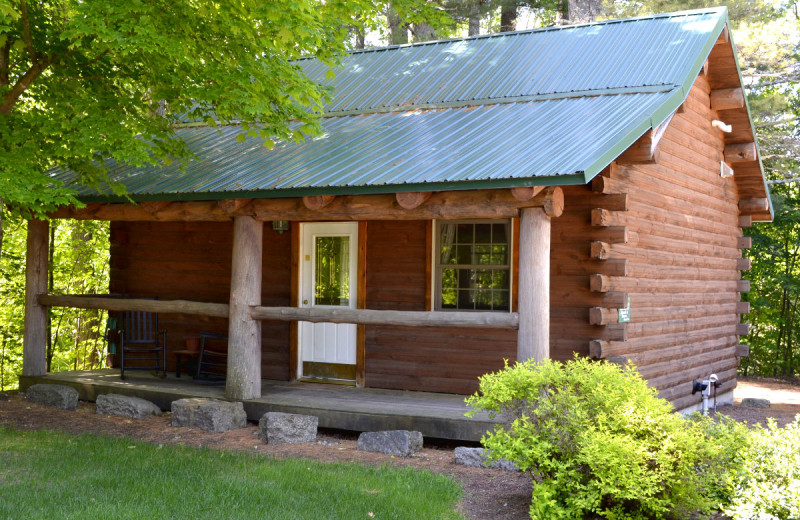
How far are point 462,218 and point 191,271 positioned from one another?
4.53 metres

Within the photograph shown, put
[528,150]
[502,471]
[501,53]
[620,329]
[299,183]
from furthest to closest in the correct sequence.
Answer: [501,53]
[620,329]
[299,183]
[528,150]
[502,471]

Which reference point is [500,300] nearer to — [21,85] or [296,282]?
[296,282]

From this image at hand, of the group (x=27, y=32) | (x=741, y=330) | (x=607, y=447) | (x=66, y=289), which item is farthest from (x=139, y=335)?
(x=66, y=289)

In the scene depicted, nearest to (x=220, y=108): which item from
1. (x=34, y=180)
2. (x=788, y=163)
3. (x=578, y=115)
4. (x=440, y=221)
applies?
(x=34, y=180)

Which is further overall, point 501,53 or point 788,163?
point 788,163

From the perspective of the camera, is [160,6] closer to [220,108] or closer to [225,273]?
[220,108]

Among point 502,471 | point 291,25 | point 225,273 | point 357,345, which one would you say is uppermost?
point 291,25

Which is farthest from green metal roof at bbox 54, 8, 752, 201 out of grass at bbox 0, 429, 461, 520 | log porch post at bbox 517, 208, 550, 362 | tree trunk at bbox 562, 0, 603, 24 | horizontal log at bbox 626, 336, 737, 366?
tree trunk at bbox 562, 0, 603, 24

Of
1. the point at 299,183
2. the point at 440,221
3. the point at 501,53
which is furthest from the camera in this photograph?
the point at 501,53

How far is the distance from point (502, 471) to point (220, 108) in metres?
4.77

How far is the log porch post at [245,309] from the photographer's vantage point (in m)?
9.79

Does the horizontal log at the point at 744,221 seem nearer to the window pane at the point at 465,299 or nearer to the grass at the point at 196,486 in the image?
the window pane at the point at 465,299

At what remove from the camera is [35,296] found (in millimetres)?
11523

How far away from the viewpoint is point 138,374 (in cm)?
1232
